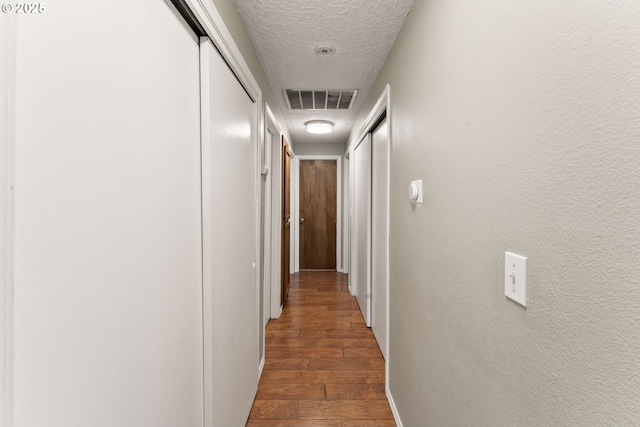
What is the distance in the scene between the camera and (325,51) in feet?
6.39

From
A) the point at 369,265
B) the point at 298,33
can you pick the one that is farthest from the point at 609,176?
the point at 369,265

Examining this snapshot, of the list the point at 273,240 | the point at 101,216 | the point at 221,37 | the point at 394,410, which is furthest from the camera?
the point at 273,240

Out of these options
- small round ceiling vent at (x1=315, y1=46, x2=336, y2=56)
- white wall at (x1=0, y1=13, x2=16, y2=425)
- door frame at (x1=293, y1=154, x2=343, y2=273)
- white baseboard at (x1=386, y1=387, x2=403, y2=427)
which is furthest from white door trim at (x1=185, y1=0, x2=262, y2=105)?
door frame at (x1=293, y1=154, x2=343, y2=273)

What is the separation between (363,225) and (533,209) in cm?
267

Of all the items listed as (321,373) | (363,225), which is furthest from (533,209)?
(363,225)

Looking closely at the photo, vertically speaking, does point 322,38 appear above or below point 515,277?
above

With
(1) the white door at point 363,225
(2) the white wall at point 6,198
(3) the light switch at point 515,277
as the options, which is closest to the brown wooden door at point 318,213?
(1) the white door at point 363,225

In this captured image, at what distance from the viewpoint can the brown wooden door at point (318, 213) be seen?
5.17m

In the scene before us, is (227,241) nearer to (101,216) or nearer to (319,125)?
(101,216)

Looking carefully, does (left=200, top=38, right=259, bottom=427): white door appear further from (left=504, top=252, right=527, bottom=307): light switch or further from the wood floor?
(left=504, top=252, right=527, bottom=307): light switch

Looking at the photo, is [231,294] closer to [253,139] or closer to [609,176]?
[253,139]

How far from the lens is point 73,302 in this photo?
0.57 meters

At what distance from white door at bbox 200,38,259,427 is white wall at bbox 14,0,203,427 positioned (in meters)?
0.15

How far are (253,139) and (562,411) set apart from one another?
1.81m
